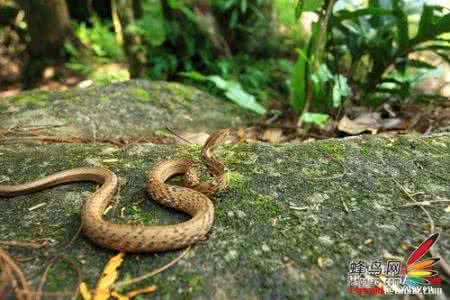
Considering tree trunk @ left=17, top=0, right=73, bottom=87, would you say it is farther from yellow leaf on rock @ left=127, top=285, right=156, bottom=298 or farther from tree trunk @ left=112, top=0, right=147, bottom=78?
yellow leaf on rock @ left=127, top=285, right=156, bottom=298

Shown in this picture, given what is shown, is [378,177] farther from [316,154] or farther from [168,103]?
[168,103]

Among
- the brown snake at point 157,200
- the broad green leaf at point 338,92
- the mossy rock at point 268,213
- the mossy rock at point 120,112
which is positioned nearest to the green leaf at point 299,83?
the broad green leaf at point 338,92

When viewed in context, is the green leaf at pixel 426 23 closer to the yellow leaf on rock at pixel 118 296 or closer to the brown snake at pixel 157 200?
the brown snake at pixel 157 200

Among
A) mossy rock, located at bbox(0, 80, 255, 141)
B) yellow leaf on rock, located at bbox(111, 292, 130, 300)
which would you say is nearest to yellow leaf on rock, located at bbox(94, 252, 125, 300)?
yellow leaf on rock, located at bbox(111, 292, 130, 300)

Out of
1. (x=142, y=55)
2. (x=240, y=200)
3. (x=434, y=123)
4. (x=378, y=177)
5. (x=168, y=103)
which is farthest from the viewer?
(x=142, y=55)

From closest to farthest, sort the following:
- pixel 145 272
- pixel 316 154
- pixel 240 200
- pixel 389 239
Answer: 1. pixel 145 272
2. pixel 389 239
3. pixel 240 200
4. pixel 316 154

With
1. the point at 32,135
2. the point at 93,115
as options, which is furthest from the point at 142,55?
the point at 32,135

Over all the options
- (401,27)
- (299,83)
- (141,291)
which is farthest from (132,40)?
(141,291)
